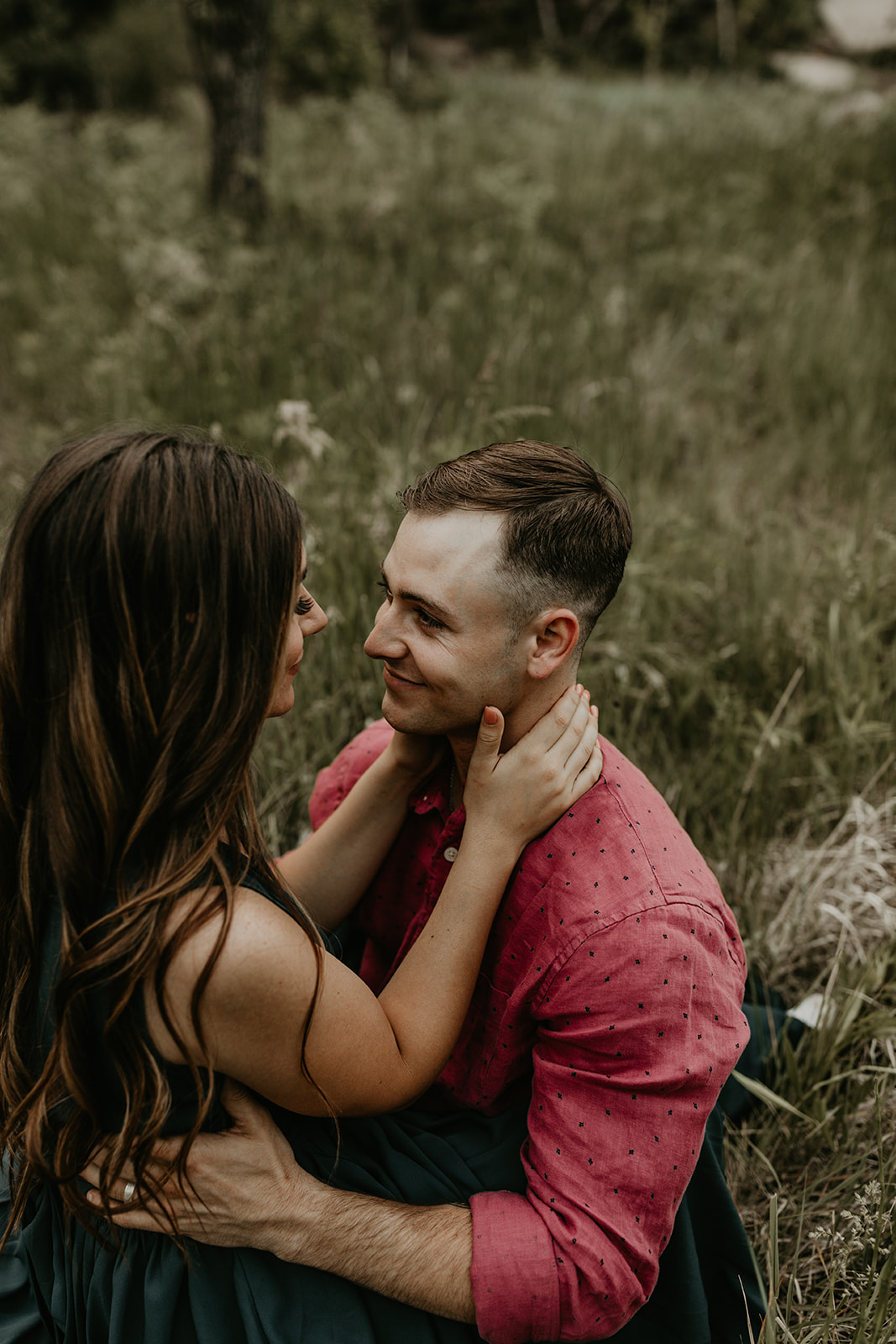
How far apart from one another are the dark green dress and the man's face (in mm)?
481

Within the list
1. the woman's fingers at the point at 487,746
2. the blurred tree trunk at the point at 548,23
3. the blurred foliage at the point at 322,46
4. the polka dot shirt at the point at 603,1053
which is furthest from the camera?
the blurred tree trunk at the point at 548,23

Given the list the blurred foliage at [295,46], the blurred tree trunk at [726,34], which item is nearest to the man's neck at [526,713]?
the blurred foliage at [295,46]

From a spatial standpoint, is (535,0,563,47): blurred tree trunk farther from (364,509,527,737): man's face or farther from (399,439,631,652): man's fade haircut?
(364,509,527,737): man's face

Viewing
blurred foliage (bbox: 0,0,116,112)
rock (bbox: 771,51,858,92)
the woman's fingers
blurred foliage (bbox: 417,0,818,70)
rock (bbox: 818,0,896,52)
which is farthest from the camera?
blurred foliage (bbox: 417,0,818,70)

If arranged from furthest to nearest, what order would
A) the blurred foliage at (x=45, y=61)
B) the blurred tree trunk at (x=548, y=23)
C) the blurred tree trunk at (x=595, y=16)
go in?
the blurred tree trunk at (x=595, y=16)
the blurred tree trunk at (x=548, y=23)
the blurred foliage at (x=45, y=61)

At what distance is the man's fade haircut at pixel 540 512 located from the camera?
1.77 m

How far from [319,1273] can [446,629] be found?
3.79 ft

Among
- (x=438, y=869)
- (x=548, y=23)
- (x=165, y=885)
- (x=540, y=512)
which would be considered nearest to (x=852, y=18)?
(x=548, y=23)

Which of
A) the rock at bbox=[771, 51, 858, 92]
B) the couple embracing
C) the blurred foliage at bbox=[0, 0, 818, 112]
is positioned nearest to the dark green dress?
the couple embracing

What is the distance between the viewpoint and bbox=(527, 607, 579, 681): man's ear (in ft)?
5.82

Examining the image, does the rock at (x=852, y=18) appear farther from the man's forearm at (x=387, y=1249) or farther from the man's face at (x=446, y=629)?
the man's forearm at (x=387, y=1249)

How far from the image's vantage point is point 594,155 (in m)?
8.57

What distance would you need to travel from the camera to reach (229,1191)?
1.59 meters

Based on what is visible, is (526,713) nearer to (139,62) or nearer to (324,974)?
(324,974)
